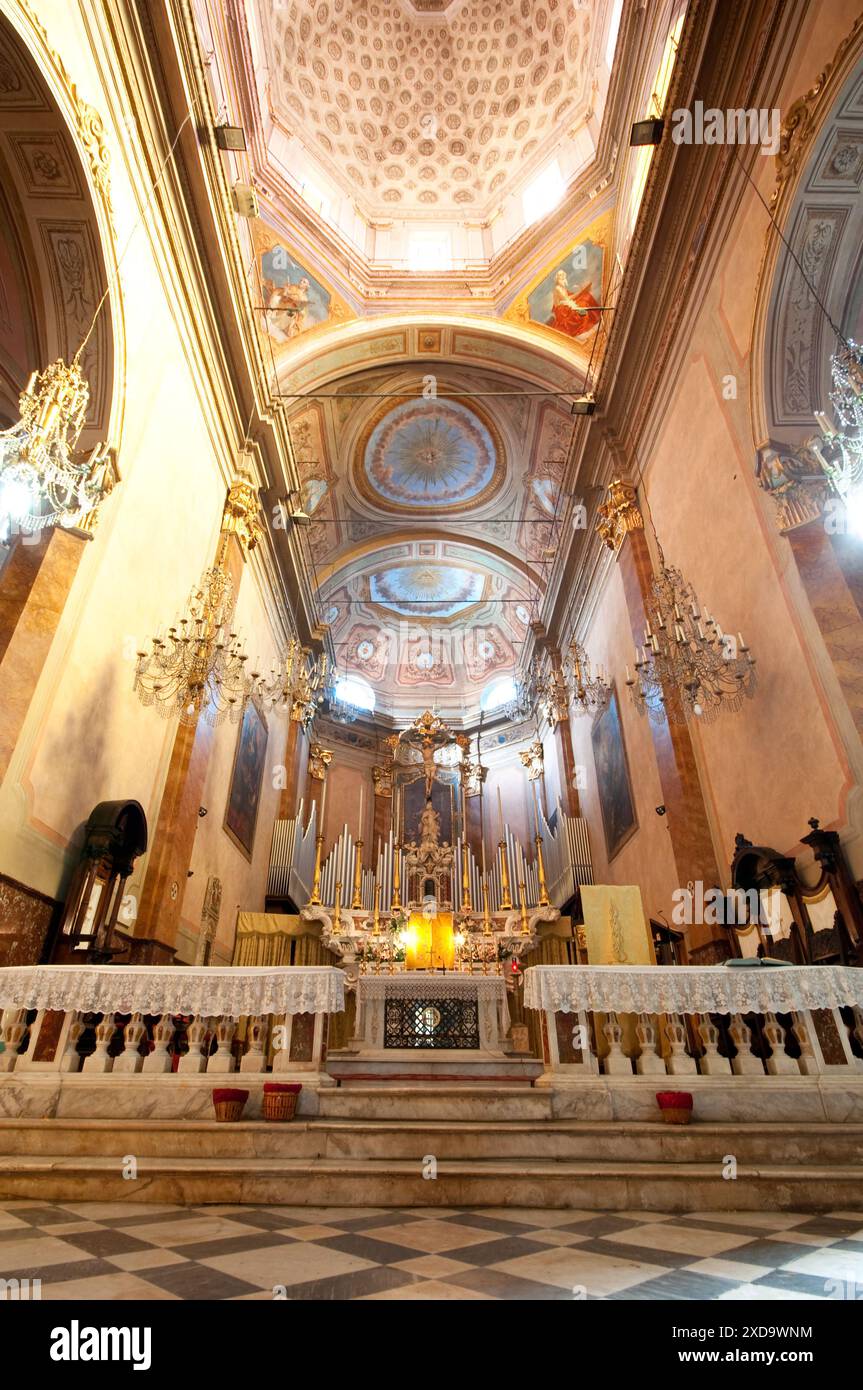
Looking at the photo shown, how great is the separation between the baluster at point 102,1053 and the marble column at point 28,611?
93.7 inches

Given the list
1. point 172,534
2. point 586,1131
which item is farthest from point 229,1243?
point 172,534

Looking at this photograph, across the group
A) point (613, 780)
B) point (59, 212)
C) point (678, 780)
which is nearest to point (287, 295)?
point (59, 212)

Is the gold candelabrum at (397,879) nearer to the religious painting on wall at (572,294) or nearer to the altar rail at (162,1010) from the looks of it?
the altar rail at (162,1010)

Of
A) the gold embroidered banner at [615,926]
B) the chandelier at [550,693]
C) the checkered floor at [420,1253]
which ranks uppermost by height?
the chandelier at [550,693]

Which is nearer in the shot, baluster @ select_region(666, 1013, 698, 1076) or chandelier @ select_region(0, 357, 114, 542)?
baluster @ select_region(666, 1013, 698, 1076)

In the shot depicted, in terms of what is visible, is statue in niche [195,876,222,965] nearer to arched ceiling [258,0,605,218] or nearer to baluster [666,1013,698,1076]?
baluster [666,1013,698,1076]

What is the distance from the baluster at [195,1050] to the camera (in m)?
4.97

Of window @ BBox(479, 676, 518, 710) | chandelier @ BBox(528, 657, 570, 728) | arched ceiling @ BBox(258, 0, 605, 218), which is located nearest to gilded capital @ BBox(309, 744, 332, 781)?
window @ BBox(479, 676, 518, 710)

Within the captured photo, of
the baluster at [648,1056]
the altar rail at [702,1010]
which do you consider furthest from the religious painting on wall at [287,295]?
the baluster at [648,1056]

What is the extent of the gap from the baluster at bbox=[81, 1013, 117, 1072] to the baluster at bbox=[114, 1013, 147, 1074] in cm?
8

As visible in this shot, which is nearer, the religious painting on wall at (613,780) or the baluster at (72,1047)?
the baluster at (72,1047)

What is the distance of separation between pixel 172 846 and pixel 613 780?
847cm

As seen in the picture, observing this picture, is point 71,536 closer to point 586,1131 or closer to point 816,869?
point 586,1131

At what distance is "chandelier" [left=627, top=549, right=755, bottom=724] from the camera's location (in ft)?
24.5
